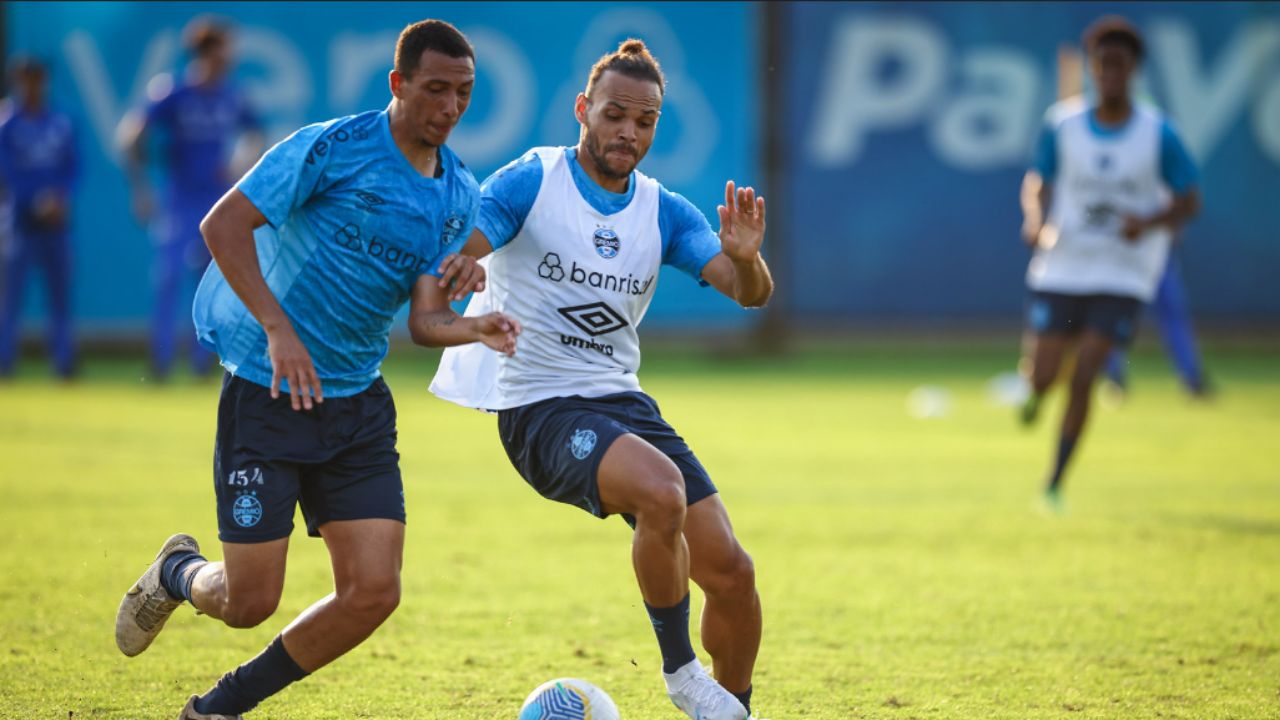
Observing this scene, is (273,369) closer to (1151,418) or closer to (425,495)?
(425,495)

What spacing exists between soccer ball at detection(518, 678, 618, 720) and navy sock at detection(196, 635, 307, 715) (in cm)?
72

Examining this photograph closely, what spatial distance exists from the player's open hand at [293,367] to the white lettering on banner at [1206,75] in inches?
627

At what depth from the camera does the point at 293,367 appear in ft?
15.4

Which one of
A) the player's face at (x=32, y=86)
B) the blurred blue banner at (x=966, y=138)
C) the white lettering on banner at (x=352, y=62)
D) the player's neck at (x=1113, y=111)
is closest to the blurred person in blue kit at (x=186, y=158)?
the player's face at (x=32, y=86)

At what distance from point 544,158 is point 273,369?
1270 mm

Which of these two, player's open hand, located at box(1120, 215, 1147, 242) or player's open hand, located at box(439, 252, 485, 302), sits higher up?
player's open hand, located at box(439, 252, 485, 302)

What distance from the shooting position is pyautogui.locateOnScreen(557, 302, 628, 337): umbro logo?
212 inches

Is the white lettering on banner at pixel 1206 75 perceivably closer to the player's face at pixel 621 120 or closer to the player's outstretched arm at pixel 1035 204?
the player's outstretched arm at pixel 1035 204

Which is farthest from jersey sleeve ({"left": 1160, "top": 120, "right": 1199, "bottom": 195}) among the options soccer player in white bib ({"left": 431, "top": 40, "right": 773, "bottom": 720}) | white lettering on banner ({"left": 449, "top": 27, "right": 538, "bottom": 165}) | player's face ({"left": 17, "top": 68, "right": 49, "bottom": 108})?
player's face ({"left": 17, "top": 68, "right": 49, "bottom": 108})

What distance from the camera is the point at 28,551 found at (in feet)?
25.2

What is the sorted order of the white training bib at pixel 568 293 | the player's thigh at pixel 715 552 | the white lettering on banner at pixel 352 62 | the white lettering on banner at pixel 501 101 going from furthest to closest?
the white lettering on banner at pixel 501 101, the white lettering on banner at pixel 352 62, the white training bib at pixel 568 293, the player's thigh at pixel 715 552

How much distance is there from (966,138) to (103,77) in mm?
9872

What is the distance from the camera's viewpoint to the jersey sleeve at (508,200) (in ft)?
17.2

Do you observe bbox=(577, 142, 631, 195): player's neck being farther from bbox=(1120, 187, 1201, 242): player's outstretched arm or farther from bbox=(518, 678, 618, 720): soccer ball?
bbox=(1120, 187, 1201, 242): player's outstretched arm
